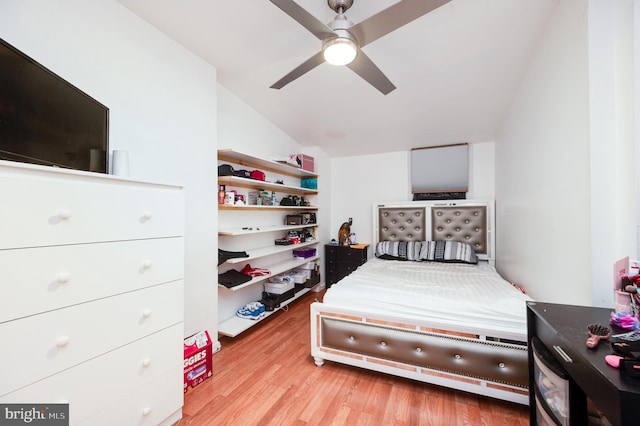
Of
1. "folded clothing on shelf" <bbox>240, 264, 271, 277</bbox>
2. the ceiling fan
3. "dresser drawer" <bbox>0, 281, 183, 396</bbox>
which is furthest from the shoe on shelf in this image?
the ceiling fan

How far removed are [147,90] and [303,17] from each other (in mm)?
1244

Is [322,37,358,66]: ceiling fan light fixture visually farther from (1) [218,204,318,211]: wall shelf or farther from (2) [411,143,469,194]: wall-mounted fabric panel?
(2) [411,143,469,194]: wall-mounted fabric panel

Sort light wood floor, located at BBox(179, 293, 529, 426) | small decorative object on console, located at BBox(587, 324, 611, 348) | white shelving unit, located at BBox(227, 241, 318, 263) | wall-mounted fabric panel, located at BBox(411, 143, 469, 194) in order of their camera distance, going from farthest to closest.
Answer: wall-mounted fabric panel, located at BBox(411, 143, 469, 194) < white shelving unit, located at BBox(227, 241, 318, 263) < light wood floor, located at BBox(179, 293, 529, 426) < small decorative object on console, located at BBox(587, 324, 611, 348)

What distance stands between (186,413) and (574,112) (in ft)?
9.19

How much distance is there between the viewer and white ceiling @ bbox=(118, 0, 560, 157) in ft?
5.45

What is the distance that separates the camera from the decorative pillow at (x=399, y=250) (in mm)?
3262

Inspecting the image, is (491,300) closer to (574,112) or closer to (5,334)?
(574,112)

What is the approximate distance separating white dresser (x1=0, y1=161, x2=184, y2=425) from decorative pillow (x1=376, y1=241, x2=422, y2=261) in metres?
2.58

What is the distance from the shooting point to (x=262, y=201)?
2.89 m

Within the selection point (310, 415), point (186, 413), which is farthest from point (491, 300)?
point (186, 413)

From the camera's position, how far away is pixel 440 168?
3.52 m

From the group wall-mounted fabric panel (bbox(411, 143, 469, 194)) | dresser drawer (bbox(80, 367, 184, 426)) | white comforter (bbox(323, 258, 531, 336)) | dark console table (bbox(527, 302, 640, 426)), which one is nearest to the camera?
dark console table (bbox(527, 302, 640, 426))

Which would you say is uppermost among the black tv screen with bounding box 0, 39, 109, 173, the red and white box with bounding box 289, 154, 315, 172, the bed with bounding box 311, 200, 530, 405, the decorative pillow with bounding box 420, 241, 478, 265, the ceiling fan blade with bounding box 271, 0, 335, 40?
the ceiling fan blade with bounding box 271, 0, 335, 40

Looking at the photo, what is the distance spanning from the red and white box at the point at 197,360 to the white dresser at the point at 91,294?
27 centimetres
